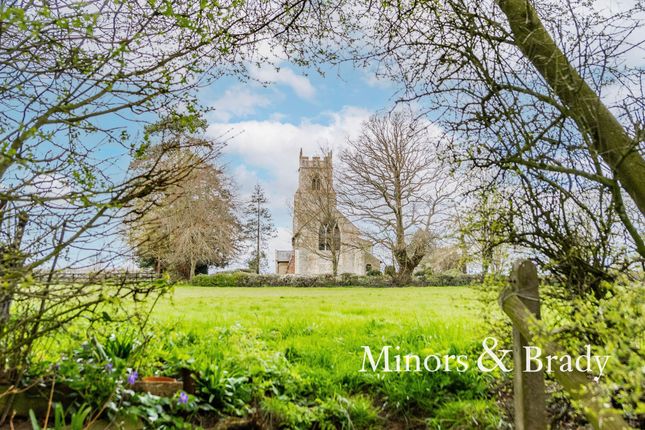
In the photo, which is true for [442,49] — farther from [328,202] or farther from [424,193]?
[328,202]

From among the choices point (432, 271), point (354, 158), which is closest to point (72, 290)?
point (354, 158)

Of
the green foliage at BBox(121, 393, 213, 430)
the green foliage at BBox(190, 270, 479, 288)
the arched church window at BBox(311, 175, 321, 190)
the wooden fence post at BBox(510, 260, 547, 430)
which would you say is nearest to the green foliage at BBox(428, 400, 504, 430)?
the wooden fence post at BBox(510, 260, 547, 430)

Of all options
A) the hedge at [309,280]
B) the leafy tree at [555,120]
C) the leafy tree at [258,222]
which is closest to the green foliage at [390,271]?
the hedge at [309,280]

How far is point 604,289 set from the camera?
2.95 metres

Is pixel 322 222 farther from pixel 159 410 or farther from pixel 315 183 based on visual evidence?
pixel 159 410

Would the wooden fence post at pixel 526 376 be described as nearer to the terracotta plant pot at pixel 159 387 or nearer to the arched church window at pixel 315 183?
the terracotta plant pot at pixel 159 387

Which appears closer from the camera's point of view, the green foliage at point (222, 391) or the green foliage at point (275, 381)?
the green foliage at point (275, 381)

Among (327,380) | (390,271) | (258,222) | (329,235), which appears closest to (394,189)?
(390,271)

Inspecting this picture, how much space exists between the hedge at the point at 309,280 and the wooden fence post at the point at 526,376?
2112 centimetres

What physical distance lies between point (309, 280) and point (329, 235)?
160 inches

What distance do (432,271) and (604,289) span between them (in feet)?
74.6

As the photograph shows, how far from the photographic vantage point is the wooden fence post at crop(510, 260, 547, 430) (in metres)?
2.46

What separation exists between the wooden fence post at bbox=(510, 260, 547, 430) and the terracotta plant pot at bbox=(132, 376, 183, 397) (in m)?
2.17

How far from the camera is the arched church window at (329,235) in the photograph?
27000mm
